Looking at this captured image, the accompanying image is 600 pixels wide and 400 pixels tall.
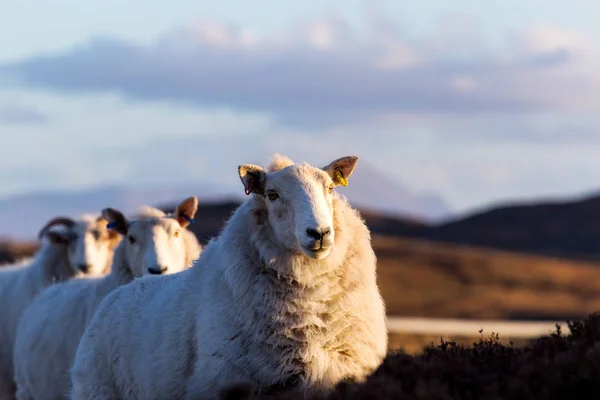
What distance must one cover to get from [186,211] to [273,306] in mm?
5212

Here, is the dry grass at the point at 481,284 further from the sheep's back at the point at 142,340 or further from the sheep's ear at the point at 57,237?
the sheep's back at the point at 142,340

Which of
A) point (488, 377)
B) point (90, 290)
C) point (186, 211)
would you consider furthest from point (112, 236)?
point (488, 377)

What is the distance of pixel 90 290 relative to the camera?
45.6ft

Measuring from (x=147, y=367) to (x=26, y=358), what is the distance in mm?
5483

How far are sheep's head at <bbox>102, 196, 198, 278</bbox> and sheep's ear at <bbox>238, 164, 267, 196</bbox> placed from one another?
3.47 metres

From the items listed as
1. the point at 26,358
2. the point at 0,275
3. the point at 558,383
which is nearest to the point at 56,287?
the point at 26,358

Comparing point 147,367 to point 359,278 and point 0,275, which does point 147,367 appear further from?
point 0,275

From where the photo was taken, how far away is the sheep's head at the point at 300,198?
8.76m

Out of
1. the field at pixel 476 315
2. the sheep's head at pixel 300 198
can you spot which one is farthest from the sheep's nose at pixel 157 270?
the sheep's head at pixel 300 198

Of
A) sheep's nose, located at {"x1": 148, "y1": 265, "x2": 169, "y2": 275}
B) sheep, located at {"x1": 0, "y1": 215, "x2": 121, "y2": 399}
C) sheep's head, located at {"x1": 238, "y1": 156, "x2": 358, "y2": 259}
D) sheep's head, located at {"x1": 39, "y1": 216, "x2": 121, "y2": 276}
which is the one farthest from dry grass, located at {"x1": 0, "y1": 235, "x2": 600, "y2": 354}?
sheep's head, located at {"x1": 238, "y1": 156, "x2": 358, "y2": 259}

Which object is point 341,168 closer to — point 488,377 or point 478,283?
point 488,377

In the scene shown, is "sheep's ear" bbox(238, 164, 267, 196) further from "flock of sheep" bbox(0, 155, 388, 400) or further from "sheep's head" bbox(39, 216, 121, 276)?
"sheep's head" bbox(39, 216, 121, 276)

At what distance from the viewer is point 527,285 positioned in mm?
57062

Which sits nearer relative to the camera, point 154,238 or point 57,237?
point 154,238
